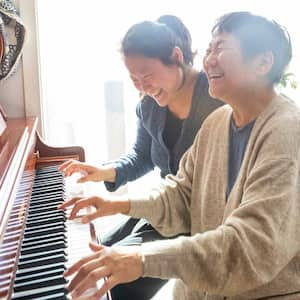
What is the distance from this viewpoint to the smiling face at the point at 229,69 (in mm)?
1039

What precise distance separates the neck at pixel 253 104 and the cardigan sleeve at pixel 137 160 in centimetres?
69

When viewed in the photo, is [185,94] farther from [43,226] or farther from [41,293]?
[41,293]

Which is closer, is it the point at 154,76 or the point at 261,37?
the point at 261,37

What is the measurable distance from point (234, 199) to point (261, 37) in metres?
0.39

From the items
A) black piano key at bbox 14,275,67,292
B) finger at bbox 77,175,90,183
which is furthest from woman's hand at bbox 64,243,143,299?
finger at bbox 77,175,90,183

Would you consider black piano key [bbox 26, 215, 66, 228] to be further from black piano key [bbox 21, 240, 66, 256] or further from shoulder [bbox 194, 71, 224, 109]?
shoulder [bbox 194, 71, 224, 109]

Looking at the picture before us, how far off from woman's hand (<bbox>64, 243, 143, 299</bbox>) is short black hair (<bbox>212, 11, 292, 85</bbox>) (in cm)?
54

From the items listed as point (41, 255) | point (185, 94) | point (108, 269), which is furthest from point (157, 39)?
point (108, 269)

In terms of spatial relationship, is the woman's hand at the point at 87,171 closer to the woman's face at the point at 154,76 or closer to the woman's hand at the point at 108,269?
the woman's face at the point at 154,76

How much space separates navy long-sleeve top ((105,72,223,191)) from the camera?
152 cm

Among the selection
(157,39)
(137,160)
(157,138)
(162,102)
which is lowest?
(137,160)

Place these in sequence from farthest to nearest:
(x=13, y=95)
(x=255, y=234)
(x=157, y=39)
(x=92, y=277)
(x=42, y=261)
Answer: (x=13, y=95) → (x=157, y=39) → (x=42, y=261) → (x=255, y=234) → (x=92, y=277)

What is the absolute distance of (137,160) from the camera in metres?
1.76

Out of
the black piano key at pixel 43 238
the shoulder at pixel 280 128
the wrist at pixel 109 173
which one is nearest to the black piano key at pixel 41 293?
the black piano key at pixel 43 238
